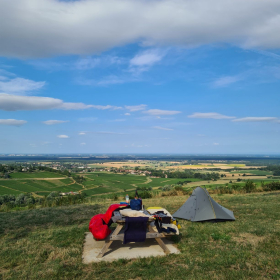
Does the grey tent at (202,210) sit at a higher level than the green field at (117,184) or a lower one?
higher

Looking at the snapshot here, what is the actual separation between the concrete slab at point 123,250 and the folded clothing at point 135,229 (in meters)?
0.34

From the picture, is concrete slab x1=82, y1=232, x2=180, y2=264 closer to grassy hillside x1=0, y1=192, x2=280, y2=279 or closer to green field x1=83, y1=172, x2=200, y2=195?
grassy hillside x1=0, y1=192, x2=280, y2=279

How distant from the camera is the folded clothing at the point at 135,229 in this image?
6168mm

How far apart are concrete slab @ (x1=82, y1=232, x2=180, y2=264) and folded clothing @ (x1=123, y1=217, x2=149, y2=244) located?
0.34m

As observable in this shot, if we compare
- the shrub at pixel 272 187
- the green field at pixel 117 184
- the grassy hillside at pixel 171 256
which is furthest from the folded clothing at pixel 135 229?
the green field at pixel 117 184

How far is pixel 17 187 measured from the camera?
4094 cm

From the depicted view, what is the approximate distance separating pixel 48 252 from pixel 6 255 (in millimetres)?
1064

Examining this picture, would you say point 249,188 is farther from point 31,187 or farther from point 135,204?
point 31,187

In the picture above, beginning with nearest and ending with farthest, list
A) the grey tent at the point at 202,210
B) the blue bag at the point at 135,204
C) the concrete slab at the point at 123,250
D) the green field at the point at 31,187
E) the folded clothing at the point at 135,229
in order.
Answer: the concrete slab at the point at 123,250 → the folded clothing at the point at 135,229 → the blue bag at the point at 135,204 → the grey tent at the point at 202,210 → the green field at the point at 31,187

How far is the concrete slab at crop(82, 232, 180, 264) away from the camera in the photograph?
19.3ft

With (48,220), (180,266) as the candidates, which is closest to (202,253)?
(180,266)

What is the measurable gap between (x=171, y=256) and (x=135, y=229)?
1.15m

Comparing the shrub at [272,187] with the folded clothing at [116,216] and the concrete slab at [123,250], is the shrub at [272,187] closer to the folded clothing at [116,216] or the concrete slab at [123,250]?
the concrete slab at [123,250]

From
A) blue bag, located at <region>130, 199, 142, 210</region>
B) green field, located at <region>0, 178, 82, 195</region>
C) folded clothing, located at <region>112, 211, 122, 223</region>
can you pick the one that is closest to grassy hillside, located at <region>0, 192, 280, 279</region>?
folded clothing, located at <region>112, 211, 122, 223</region>
